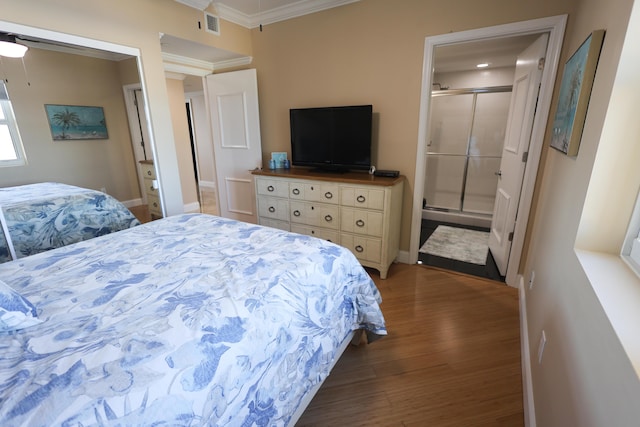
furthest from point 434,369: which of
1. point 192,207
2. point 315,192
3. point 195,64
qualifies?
point 192,207

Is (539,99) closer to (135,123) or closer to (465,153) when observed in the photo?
(465,153)

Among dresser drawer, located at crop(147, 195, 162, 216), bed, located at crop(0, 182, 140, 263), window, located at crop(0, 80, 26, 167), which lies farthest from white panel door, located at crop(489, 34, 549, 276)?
window, located at crop(0, 80, 26, 167)

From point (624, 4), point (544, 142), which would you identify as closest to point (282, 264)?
point (624, 4)

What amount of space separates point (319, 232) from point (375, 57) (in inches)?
69.5

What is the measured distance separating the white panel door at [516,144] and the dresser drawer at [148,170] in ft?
10.5

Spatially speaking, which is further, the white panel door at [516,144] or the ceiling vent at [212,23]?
the ceiling vent at [212,23]

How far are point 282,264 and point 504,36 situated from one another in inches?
95.7

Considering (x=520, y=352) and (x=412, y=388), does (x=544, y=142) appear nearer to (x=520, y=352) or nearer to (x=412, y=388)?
(x=520, y=352)

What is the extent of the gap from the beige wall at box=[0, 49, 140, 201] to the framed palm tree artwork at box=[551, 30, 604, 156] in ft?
9.85

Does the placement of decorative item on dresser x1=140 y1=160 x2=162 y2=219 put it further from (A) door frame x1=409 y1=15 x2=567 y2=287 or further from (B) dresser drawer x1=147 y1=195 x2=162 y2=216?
(A) door frame x1=409 y1=15 x2=567 y2=287

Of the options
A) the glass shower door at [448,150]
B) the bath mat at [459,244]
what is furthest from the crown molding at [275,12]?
the bath mat at [459,244]

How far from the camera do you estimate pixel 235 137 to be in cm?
360

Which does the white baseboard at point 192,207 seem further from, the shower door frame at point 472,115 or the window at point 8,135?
the shower door frame at point 472,115

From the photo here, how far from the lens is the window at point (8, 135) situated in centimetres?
179
